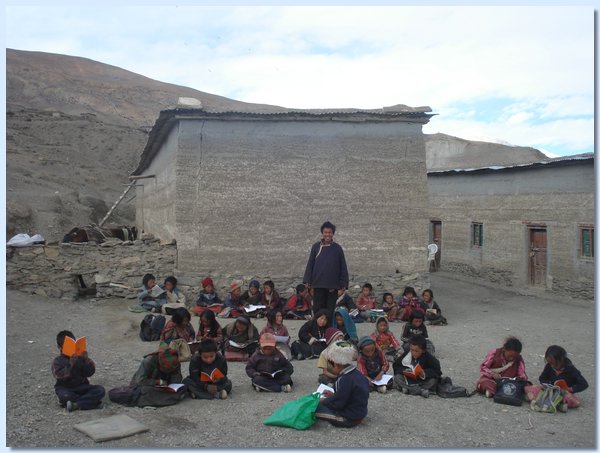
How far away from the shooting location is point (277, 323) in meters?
6.90

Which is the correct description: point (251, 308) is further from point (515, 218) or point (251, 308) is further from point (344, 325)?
point (515, 218)

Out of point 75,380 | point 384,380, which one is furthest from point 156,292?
point 384,380

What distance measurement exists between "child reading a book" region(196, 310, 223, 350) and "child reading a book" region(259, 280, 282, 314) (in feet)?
8.71

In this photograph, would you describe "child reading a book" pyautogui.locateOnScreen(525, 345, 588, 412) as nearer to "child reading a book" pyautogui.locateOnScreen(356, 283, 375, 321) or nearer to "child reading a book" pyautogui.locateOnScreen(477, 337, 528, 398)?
"child reading a book" pyautogui.locateOnScreen(477, 337, 528, 398)

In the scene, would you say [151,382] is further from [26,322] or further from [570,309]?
[570,309]

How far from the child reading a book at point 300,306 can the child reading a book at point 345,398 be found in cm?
496

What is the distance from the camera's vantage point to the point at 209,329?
22.1 feet

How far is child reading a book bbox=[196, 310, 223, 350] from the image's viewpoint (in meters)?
6.66

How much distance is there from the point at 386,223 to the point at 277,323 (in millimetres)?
4172

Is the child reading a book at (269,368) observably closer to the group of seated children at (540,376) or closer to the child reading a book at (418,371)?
the child reading a book at (418,371)

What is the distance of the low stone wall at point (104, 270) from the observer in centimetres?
1015

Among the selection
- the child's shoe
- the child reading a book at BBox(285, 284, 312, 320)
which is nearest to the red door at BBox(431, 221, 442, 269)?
the child reading a book at BBox(285, 284, 312, 320)

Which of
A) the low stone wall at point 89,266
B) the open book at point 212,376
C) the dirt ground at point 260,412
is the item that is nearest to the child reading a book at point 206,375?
the open book at point 212,376

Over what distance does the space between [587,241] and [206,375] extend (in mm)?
10558
